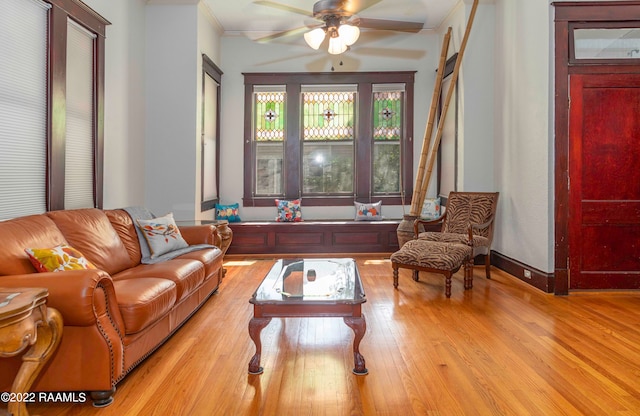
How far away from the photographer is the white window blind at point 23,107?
322cm

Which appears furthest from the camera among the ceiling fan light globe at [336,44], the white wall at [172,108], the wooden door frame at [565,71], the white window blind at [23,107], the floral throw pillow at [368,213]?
the floral throw pillow at [368,213]

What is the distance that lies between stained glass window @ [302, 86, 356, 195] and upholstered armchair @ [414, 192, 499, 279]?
2.01m

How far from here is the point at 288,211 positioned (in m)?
7.06

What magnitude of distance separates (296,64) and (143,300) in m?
5.53

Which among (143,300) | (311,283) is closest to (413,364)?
(311,283)

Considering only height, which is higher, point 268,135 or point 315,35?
point 315,35

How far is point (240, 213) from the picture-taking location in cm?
733

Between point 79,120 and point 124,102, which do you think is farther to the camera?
point 124,102

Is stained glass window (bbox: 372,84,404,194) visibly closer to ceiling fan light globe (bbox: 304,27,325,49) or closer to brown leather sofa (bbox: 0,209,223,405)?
ceiling fan light globe (bbox: 304,27,325,49)

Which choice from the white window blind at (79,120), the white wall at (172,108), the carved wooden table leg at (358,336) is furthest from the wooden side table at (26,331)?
the white wall at (172,108)

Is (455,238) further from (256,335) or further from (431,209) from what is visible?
(256,335)

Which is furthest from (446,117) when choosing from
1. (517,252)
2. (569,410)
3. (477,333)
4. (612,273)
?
(569,410)

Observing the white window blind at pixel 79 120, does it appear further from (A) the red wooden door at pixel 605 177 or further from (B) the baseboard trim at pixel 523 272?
(A) the red wooden door at pixel 605 177

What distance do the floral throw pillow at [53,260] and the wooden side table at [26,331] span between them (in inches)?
23.4
